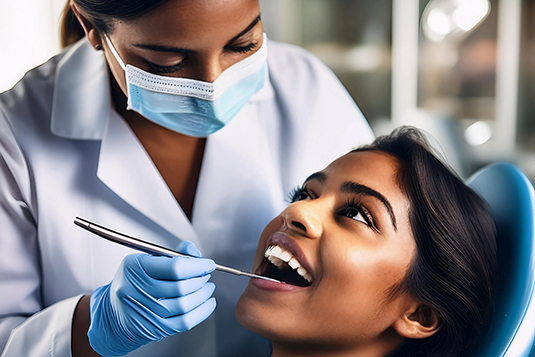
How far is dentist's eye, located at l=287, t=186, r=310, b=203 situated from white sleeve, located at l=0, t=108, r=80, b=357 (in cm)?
58

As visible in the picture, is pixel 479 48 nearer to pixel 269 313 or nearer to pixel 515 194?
pixel 515 194

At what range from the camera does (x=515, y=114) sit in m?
2.75

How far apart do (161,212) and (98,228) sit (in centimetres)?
39

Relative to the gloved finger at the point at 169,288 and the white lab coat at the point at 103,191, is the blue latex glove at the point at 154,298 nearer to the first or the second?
the gloved finger at the point at 169,288

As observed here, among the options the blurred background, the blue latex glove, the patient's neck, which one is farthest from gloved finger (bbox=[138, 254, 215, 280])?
the blurred background

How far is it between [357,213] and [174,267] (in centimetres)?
43

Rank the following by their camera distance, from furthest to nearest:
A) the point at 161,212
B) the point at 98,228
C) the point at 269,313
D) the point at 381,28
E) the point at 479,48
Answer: the point at 381,28
the point at 479,48
the point at 161,212
the point at 269,313
the point at 98,228

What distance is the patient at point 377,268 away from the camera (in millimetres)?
929

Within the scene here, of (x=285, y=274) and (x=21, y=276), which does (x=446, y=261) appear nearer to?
(x=285, y=274)

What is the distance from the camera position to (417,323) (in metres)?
0.99

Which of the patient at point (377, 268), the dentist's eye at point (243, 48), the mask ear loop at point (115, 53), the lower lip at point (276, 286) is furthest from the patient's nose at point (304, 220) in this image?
the mask ear loop at point (115, 53)

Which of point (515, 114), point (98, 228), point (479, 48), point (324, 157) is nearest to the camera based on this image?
point (98, 228)

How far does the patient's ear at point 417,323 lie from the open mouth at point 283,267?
0.22 m

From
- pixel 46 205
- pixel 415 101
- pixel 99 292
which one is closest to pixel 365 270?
pixel 99 292
